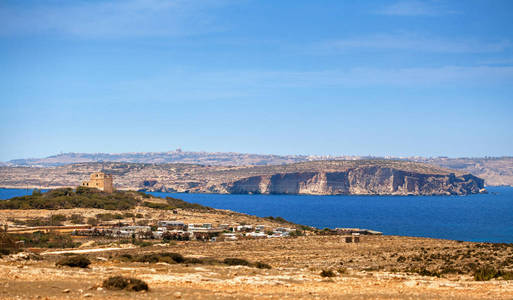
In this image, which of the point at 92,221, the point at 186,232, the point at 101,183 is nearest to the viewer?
the point at 186,232

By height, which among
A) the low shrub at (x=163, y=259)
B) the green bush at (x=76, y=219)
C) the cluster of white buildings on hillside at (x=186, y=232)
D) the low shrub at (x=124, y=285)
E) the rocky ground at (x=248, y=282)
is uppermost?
the low shrub at (x=124, y=285)

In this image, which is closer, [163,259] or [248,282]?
[248,282]

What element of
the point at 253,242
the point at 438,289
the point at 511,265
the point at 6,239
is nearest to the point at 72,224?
the point at 253,242

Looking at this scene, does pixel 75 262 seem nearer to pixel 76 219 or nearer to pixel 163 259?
pixel 163 259

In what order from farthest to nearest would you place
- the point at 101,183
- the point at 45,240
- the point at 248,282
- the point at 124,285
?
the point at 101,183 → the point at 45,240 → the point at 248,282 → the point at 124,285

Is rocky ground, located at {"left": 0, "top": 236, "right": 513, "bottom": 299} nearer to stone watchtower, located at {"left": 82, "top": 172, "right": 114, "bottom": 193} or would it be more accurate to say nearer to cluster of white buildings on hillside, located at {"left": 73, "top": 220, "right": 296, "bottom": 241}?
cluster of white buildings on hillside, located at {"left": 73, "top": 220, "right": 296, "bottom": 241}

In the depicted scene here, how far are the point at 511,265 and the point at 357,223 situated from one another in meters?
63.6

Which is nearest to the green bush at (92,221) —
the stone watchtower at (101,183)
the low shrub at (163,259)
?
the stone watchtower at (101,183)

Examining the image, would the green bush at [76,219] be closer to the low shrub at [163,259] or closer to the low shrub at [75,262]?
the low shrub at [163,259]

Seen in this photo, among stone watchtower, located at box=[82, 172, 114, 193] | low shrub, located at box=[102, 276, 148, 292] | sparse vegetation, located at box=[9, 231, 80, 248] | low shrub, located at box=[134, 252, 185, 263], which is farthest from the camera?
stone watchtower, located at box=[82, 172, 114, 193]

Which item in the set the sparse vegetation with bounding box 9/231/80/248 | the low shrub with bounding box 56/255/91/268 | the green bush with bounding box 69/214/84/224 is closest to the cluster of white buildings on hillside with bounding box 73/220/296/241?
the sparse vegetation with bounding box 9/231/80/248

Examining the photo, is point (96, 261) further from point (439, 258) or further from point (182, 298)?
point (439, 258)

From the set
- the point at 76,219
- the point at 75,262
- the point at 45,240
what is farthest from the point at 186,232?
the point at 75,262

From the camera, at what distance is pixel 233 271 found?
19.6m
